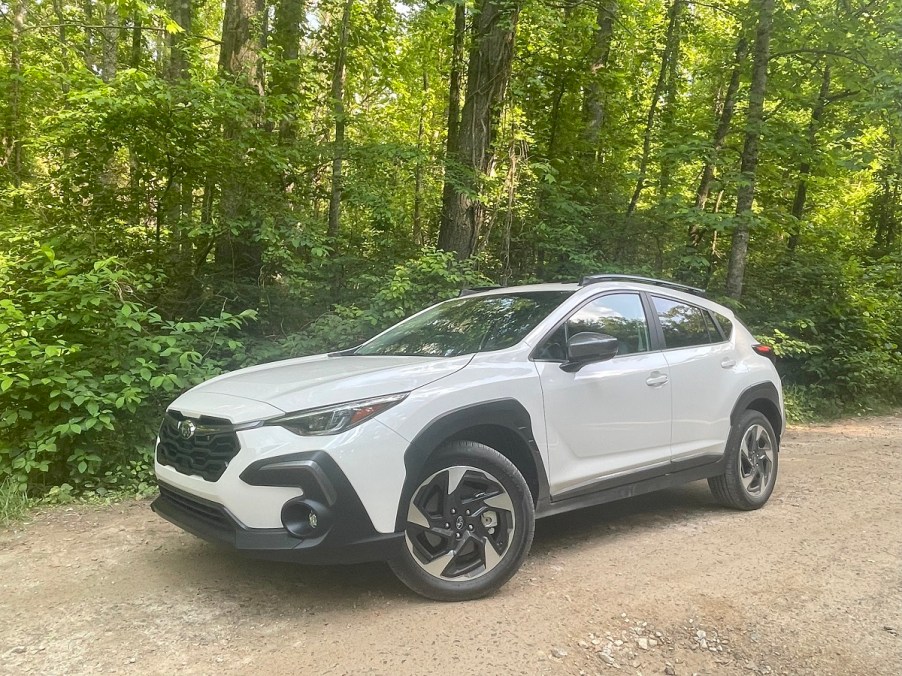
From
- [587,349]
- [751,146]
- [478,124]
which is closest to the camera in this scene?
[587,349]

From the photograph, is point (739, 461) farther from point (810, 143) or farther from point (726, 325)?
point (810, 143)

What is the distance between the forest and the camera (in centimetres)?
555

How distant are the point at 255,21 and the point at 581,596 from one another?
8.96 metres

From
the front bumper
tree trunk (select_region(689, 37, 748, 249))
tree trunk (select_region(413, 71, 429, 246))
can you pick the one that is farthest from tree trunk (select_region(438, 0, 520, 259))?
the front bumper

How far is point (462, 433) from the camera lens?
348 cm

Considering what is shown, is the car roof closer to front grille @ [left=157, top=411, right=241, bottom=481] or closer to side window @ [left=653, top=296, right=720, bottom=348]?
Result: side window @ [left=653, top=296, right=720, bottom=348]

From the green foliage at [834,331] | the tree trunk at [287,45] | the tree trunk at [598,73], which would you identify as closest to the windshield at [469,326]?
the tree trunk at [287,45]

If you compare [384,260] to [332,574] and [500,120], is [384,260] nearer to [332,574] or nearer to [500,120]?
[500,120]

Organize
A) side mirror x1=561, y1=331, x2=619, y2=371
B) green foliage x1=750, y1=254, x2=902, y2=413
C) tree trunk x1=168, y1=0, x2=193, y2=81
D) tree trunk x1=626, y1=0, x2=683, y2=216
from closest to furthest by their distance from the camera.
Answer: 1. side mirror x1=561, y1=331, x2=619, y2=371
2. tree trunk x1=168, y1=0, x2=193, y2=81
3. green foliage x1=750, y1=254, x2=902, y2=413
4. tree trunk x1=626, y1=0, x2=683, y2=216

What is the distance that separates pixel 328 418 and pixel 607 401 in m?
1.89

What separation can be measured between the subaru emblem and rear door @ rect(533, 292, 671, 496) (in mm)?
1990

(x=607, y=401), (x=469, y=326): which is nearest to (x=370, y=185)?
(x=469, y=326)

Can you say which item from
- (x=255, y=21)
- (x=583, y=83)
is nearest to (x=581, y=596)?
(x=255, y=21)

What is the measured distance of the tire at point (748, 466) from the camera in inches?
198
